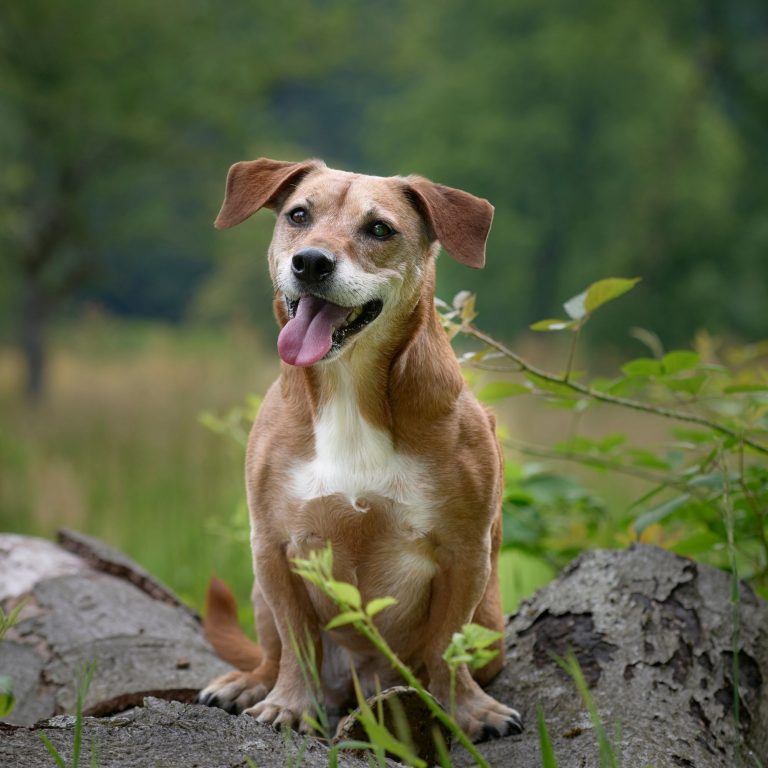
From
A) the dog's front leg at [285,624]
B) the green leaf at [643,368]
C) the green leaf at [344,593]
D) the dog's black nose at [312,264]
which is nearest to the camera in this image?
the green leaf at [344,593]

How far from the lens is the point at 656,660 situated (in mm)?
2557

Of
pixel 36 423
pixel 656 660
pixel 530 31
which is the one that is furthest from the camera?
pixel 530 31

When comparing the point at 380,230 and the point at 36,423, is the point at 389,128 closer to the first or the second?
the point at 36,423

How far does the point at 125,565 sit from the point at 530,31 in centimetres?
2003

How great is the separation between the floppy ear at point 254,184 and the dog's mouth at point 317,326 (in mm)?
315

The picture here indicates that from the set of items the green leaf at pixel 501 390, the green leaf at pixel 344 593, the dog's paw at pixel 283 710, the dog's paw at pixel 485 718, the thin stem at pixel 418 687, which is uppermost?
the green leaf at pixel 344 593

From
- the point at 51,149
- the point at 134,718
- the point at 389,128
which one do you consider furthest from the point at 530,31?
the point at 134,718

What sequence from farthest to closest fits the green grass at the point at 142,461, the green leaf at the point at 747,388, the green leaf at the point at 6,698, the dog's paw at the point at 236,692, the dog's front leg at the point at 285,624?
the green grass at the point at 142,461 < the green leaf at the point at 747,388 < the dog's paw at the point at 236,692 < the dog's front leg at the point at 285,624 < the green leaf at the point at 6,698

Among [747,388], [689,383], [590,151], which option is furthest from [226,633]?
[590,151]

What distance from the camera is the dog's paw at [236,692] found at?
103 inches

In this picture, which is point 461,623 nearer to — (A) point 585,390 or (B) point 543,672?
(B) point 543,672

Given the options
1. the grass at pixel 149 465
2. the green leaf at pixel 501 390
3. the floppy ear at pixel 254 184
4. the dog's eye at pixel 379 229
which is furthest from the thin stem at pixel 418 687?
the grass at pixel 149 465

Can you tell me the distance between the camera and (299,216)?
96.1 inches

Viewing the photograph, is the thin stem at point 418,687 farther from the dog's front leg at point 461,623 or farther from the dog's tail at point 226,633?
the dog's tail at point 226,633
